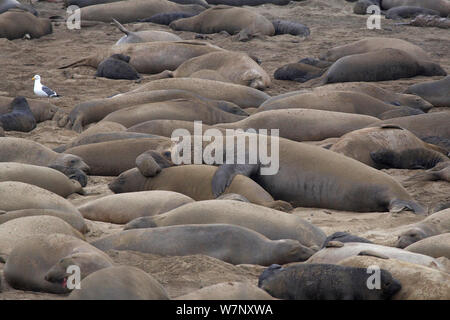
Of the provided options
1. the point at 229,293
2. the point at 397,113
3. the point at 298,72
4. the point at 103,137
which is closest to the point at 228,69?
the point at 298,72

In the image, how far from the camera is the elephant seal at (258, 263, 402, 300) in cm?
351

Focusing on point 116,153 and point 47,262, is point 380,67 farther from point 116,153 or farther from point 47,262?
point 47,262

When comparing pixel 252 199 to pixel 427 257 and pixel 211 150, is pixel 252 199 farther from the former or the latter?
pixel 427 257

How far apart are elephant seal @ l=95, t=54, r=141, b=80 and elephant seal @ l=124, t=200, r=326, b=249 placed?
537 cm

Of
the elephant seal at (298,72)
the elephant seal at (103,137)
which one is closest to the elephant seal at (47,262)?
the elephant seal at (103,137)

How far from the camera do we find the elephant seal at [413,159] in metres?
6.55

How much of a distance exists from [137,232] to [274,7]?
1108cm

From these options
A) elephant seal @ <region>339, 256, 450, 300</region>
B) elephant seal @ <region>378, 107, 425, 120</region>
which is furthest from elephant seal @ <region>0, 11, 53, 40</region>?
elephant seal @ <region>339, 256, 450, 300</region>

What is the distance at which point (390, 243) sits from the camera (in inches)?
187

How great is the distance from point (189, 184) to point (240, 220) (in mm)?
1097

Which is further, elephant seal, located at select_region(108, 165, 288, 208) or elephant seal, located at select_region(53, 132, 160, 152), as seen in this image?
elephant seal, located at select_region(53, 132, 160, 152)

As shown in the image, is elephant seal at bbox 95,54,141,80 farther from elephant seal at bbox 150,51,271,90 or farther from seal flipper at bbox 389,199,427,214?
seal flipper at bbox 389,199,427,214

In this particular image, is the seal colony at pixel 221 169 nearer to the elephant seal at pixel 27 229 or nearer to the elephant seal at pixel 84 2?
the elephant seal at pixel 27 229

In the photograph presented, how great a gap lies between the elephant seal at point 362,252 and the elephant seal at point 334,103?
3647 mm
